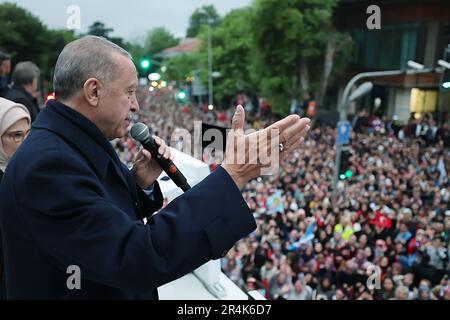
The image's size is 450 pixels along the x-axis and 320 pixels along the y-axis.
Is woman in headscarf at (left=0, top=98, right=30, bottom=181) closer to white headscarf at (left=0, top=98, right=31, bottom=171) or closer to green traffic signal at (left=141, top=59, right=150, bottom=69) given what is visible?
white headscarf at (left=0, top=98, right=31, bottom=171)

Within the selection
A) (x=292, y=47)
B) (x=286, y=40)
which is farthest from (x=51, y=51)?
(x=292, y=47)

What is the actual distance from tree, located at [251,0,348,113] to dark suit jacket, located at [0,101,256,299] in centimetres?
2498

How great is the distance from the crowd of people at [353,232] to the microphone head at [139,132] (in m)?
1.50

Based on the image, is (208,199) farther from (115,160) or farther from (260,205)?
(260,205)

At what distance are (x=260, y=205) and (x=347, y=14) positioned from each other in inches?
861

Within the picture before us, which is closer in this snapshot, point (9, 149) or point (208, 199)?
point (208, 199)

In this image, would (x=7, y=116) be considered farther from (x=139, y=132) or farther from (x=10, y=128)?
(x=139, y=132)

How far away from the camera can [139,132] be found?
1925mm

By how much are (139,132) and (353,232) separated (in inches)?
303

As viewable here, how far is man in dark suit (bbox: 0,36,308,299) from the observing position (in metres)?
1.14

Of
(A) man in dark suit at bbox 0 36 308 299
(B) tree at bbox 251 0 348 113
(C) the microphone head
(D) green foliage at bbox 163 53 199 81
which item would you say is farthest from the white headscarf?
(D) green foliage at bbox 163 53 199 81

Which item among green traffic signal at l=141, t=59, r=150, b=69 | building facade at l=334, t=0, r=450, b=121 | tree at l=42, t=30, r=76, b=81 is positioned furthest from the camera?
tree at l=42, t=30, r=76, b=81

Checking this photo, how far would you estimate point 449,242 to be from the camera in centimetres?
852
